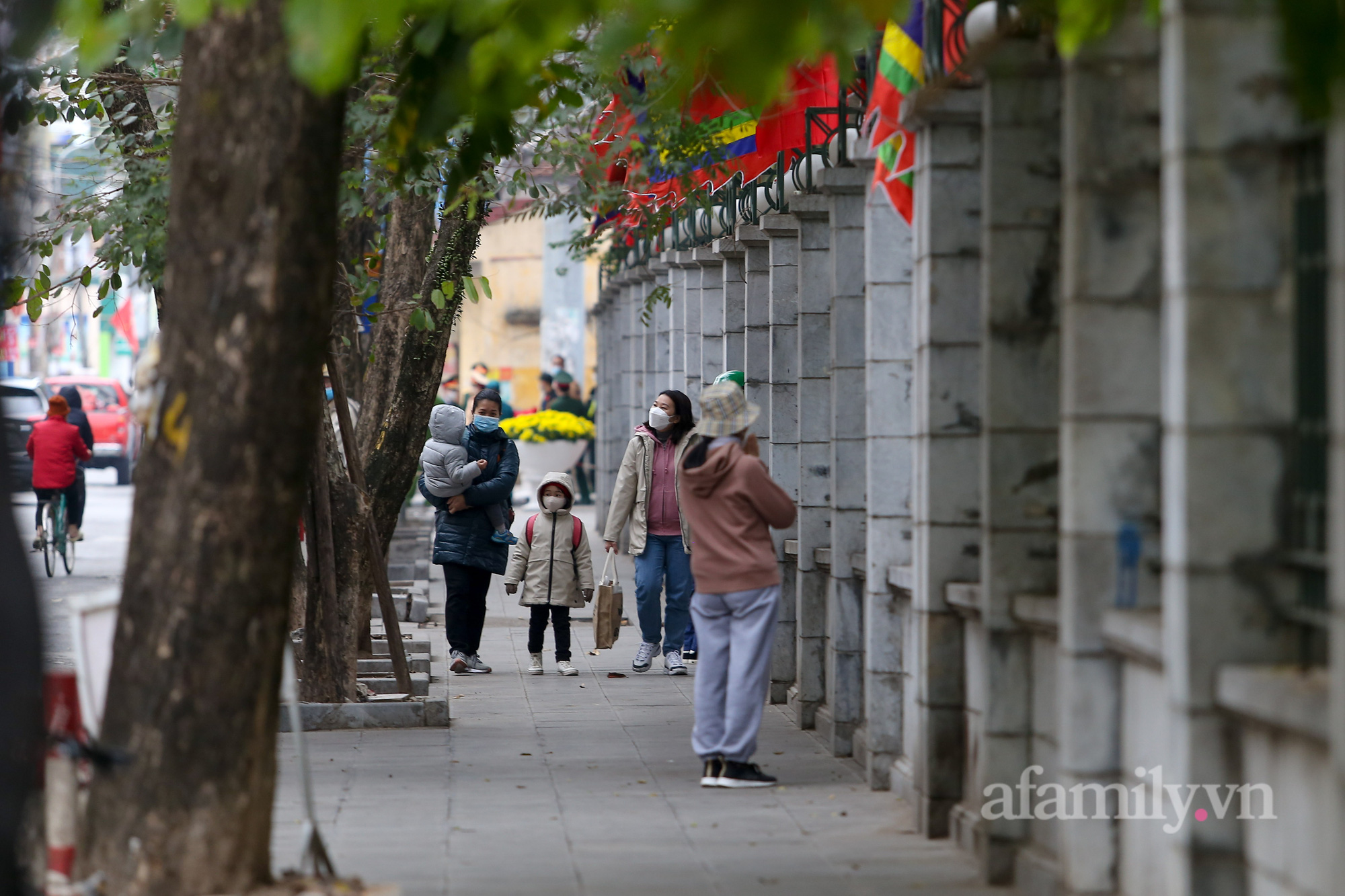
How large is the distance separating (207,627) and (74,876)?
900mm

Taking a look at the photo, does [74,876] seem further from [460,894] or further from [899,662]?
[899,662]

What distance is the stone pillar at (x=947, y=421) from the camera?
25.8 feet

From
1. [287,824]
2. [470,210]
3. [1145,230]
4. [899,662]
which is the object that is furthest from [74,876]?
[470,210]

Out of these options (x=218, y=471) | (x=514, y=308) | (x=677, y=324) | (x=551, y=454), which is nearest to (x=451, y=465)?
(x=677, y=324)

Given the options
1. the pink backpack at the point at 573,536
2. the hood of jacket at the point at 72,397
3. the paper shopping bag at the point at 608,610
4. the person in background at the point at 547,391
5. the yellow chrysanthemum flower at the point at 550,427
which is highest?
the person in background at the point at 547,391

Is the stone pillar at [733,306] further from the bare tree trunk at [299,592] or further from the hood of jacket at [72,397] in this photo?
the hood of jacket at [72,397]

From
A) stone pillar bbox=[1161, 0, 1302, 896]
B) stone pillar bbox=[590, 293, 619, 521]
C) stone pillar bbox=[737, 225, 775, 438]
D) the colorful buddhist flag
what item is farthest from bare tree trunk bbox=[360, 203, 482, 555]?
stone pillar bbox=[590, 293, 619, 521]

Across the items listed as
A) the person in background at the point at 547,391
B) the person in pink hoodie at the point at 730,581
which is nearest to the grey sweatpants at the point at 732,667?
the person in pink hoodie at the point at 730,581

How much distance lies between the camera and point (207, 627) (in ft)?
18.0

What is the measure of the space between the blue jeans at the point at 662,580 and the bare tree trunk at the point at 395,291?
190cm

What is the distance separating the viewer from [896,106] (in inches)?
326

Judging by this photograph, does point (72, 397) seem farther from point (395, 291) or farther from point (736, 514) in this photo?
point (736, 514)

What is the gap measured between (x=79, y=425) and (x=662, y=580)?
11.3 metres

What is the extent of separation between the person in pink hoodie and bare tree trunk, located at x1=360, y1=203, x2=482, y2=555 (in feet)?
14.1
